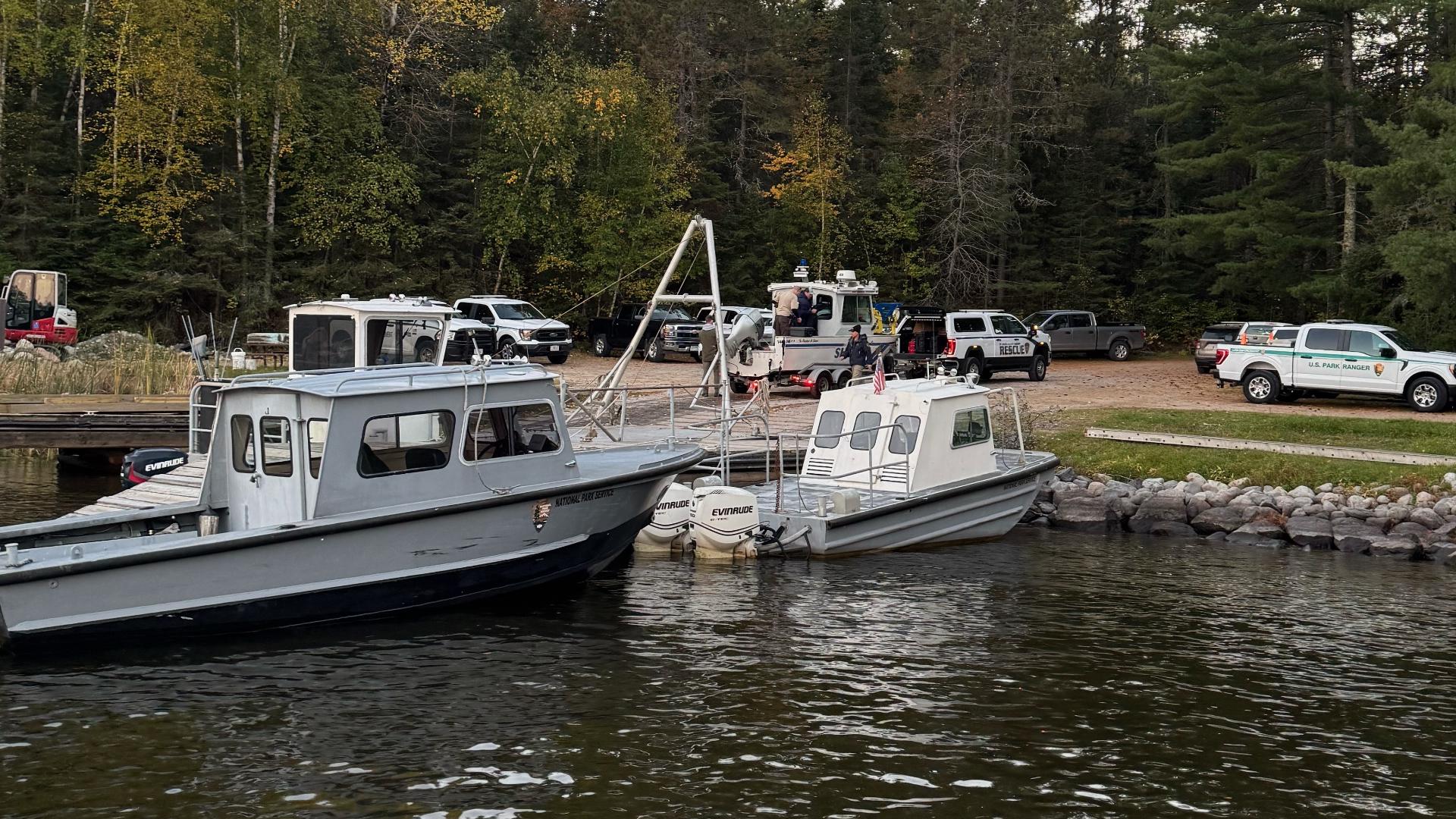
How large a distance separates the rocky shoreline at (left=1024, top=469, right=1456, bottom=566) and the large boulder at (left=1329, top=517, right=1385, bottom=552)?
10 mm

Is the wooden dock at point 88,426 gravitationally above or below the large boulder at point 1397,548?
above

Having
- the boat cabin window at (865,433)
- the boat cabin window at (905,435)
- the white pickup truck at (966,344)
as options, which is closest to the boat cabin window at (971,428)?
the boat cabin window at (905,435)

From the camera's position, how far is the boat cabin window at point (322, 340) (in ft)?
63.9

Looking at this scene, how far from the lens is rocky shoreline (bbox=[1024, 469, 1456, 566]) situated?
18219mm

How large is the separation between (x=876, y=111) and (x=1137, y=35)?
13.4 m

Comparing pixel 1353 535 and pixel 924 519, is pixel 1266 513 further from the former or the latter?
pixel 924 519

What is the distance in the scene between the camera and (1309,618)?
14.1 m

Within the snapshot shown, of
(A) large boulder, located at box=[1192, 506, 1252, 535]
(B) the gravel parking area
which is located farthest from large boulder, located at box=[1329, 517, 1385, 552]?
(B) the gravel parking area

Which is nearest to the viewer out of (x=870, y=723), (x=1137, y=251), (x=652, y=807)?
(x=652, y=807)

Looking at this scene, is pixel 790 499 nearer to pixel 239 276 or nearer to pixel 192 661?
pixel 192 661

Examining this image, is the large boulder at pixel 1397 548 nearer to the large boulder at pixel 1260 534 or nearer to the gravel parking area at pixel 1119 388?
the large boulder at pixel 1260 534

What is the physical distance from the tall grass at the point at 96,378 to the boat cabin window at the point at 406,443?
41.3 ft

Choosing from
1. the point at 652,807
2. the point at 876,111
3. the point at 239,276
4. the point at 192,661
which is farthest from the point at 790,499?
the point at 876,111

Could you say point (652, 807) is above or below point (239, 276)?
below
